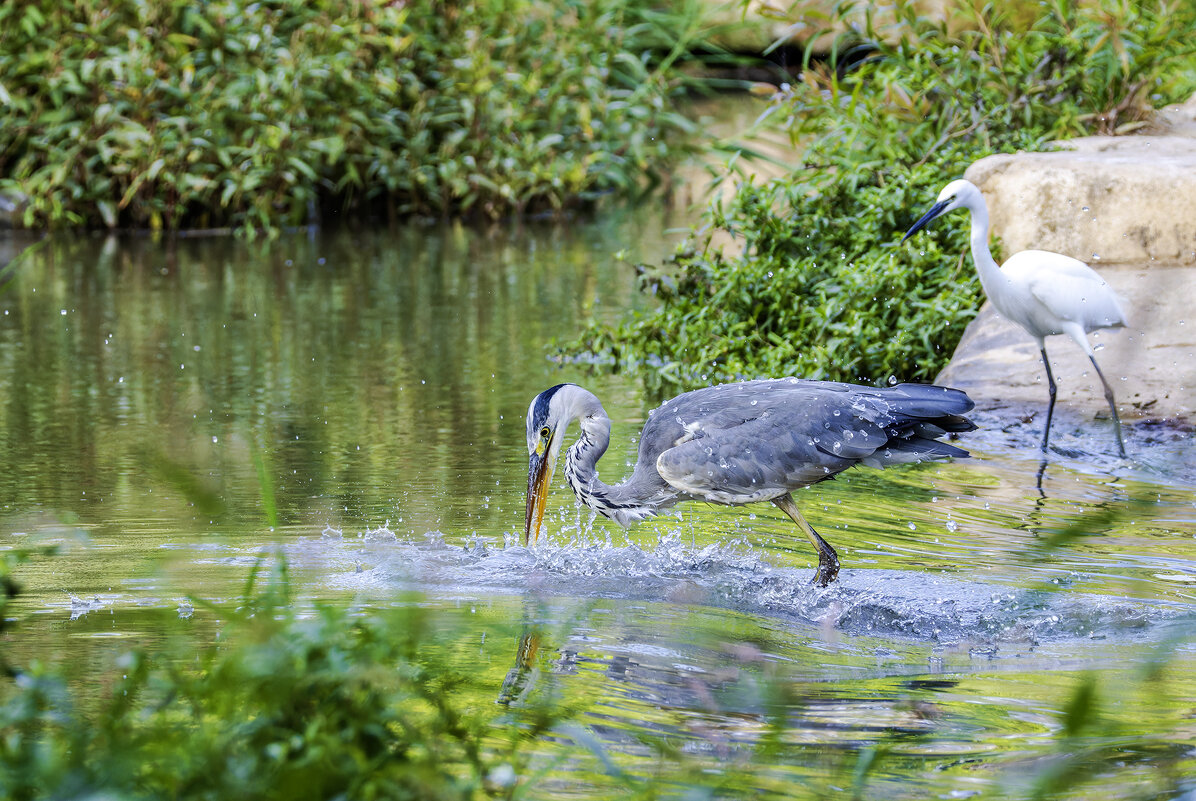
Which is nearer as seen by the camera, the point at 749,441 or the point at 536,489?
the point at 749,441

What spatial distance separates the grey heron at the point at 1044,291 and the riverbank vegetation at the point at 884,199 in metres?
0.88

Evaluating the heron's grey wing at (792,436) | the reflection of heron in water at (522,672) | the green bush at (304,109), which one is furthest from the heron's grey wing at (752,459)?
the green bush at (304,109)

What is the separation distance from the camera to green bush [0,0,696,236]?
12.5 meters

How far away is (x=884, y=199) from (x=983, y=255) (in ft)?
4.57

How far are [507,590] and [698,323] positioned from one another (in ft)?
11.8

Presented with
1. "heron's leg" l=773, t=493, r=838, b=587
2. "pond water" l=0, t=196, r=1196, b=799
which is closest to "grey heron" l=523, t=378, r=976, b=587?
"heron's leg" l=773, t=493, r=838, b=587

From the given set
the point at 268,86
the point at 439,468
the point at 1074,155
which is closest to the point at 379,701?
the point at 439,468

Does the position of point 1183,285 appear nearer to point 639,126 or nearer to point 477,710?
point 477,710

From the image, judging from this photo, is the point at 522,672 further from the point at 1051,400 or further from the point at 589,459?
the point at 1051,400

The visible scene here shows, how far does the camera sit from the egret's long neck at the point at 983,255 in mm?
6531

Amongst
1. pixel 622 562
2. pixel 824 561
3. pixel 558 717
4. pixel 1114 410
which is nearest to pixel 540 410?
pixel 622 562

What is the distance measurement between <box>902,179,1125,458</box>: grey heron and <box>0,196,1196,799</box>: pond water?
1.56 ft

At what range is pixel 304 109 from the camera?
504 inches

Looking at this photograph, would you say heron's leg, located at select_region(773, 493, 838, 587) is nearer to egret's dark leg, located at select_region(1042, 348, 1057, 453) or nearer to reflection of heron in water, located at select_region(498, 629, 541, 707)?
reflection of heron in water, located at select_region(498, 629, 541, 707)
